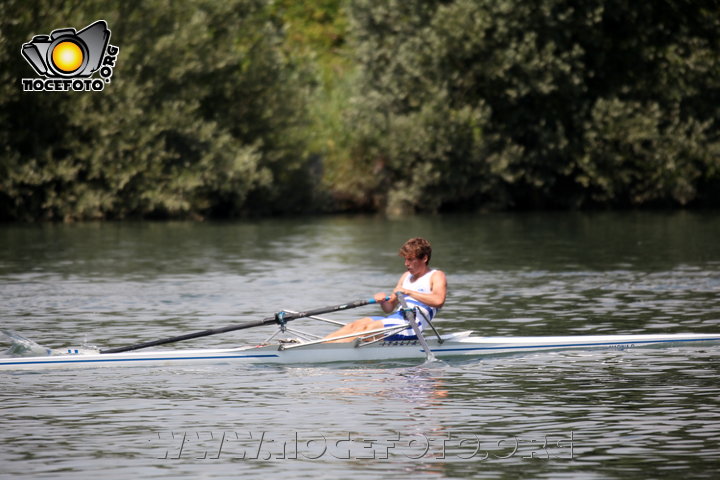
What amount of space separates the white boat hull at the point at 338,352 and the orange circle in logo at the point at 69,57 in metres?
35.3

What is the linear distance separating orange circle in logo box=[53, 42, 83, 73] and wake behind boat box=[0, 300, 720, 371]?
35311mm

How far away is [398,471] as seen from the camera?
10.2 metres

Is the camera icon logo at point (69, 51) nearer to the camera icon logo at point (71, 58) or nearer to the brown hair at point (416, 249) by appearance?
the camera icon logo at point (71, 58)

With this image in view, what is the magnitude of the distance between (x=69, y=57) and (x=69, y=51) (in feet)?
0.81

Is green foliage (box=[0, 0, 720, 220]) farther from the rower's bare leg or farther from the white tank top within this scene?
the white tank top

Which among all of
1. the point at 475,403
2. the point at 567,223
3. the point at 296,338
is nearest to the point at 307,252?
the point at 567,223

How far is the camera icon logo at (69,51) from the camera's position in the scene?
47188 mm

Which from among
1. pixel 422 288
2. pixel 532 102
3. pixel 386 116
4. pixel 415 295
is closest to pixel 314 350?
pixel 415 295

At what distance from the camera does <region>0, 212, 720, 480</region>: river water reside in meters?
10.6

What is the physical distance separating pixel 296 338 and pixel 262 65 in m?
39.3

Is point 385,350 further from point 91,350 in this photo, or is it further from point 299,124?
point 299,124

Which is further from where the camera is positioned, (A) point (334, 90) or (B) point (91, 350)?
(A) point (334, 90)

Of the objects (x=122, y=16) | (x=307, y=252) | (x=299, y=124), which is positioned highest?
(x=122, y=16)

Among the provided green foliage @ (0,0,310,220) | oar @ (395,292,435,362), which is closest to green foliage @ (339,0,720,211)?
green foliage @ (0,0,310,220)
